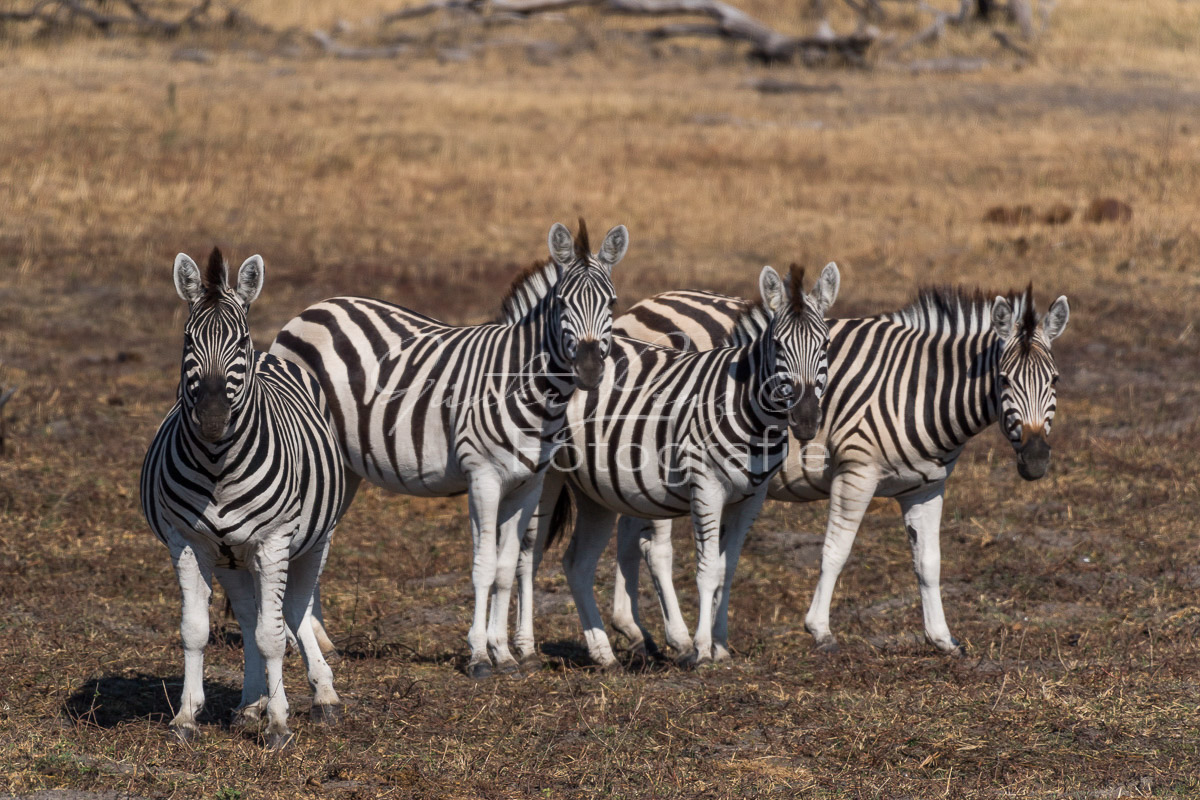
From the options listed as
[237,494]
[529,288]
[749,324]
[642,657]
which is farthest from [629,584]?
[237,494]

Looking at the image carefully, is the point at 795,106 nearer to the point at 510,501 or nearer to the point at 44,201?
the point at 44,201

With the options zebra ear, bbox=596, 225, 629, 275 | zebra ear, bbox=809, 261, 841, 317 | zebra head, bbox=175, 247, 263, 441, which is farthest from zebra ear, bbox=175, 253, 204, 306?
zebra ear, bbox=809, 261, 841, 317

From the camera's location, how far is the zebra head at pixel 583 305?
739cm

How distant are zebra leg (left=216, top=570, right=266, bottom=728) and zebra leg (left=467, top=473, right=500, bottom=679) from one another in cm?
147

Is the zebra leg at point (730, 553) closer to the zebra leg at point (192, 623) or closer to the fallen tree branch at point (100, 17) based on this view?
the zebra leg at point (192, 623)

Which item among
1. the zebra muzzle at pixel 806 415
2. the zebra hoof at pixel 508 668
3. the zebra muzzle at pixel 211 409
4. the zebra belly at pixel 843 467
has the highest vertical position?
the zebra muzzle at pixel 211 409

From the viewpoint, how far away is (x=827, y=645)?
8102mm

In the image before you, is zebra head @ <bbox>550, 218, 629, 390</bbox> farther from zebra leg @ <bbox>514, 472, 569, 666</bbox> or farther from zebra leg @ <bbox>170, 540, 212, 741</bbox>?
zebra leg @ <bbox>170, 540, 212, 741</bbox>

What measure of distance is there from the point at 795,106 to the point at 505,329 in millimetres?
20767

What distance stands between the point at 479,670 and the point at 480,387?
5.21 ft

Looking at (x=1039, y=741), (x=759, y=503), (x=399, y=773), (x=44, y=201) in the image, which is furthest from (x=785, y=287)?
(x=44, y=201)

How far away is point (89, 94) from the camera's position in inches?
986

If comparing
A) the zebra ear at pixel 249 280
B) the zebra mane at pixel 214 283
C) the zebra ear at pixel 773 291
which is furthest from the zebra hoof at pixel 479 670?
the zebra mane at pixel 214 283

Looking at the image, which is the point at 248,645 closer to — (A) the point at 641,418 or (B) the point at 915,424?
(A) the point at 641,418
